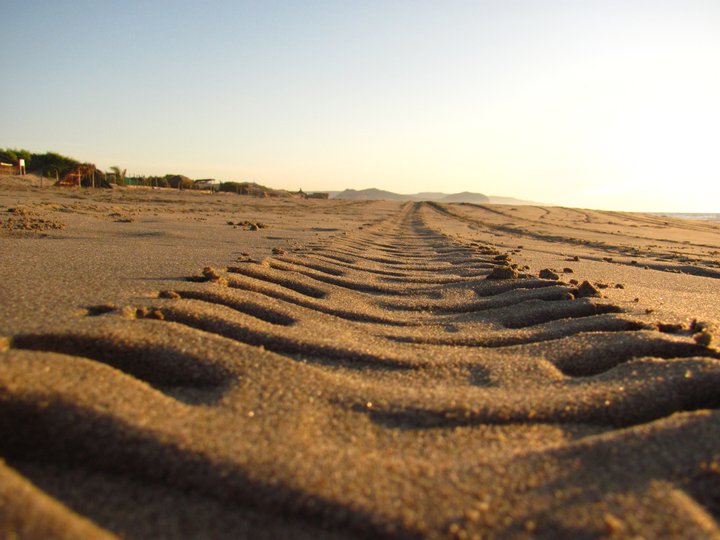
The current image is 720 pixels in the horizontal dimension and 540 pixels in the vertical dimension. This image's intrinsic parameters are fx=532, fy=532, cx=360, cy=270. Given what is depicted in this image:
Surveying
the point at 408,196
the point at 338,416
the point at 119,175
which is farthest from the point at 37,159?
the point at 408,196

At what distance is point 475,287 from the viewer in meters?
2.72

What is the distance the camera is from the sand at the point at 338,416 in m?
0.79

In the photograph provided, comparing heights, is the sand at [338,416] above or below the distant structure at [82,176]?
below

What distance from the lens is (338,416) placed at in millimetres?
1103

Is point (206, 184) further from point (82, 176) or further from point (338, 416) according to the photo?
point (338, 416)

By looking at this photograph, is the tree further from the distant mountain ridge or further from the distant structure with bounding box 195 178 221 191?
the distant mountain ridge

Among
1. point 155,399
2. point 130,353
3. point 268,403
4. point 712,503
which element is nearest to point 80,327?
point 130,353

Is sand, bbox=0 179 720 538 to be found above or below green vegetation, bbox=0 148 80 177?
below

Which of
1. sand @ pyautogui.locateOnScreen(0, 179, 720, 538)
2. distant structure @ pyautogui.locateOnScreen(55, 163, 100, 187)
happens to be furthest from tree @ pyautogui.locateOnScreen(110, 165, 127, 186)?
sand @ pyautogui.locateOnScreen(0, 179, 720, 538)

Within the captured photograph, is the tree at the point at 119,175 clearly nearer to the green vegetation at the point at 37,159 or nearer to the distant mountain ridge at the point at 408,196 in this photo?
the green vegetation at the point at 37,159

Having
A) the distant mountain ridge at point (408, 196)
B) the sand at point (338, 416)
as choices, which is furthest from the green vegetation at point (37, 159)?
the distant mountain ridge at point (408, 196)

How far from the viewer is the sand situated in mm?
788

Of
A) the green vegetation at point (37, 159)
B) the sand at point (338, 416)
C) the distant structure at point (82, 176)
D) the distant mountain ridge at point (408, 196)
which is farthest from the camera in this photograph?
the distant mountain ridge at point (408, 196)

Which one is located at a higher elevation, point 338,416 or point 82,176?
point 82,176
